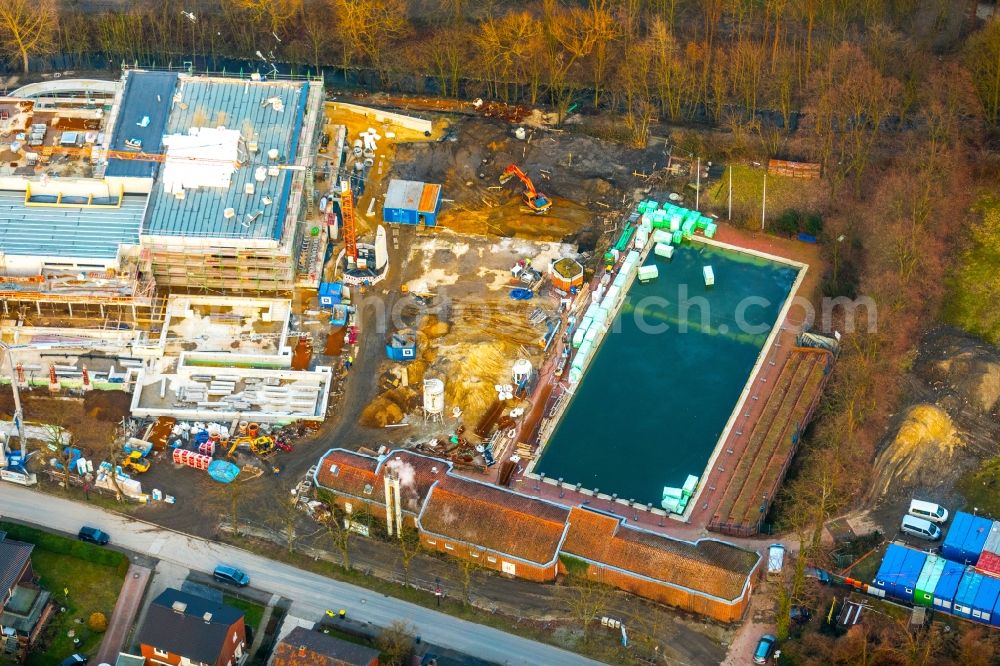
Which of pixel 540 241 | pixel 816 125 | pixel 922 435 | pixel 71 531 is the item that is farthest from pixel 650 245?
pixel 71 531

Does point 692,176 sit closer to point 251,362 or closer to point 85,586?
point 251,362

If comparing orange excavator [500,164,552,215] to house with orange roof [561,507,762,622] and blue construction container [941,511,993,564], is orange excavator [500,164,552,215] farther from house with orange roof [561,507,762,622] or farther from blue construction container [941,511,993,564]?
blue construction container [941,511,993,564]

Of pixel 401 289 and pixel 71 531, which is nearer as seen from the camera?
pixel 71 531

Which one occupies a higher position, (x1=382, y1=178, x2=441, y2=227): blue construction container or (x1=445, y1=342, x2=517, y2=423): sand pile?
(x1=382, y1=178, x2=441, y2=227): blue construction container

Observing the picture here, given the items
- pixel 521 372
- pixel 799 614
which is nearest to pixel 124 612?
pixel 521 372

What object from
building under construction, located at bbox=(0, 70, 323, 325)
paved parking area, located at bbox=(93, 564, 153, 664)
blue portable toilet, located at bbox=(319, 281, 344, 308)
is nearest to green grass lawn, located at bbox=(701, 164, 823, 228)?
blue portable toilet, located at bbox=(319, 281, 344, 308)

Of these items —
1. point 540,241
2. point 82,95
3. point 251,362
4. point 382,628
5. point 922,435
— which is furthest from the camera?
point 82,95
